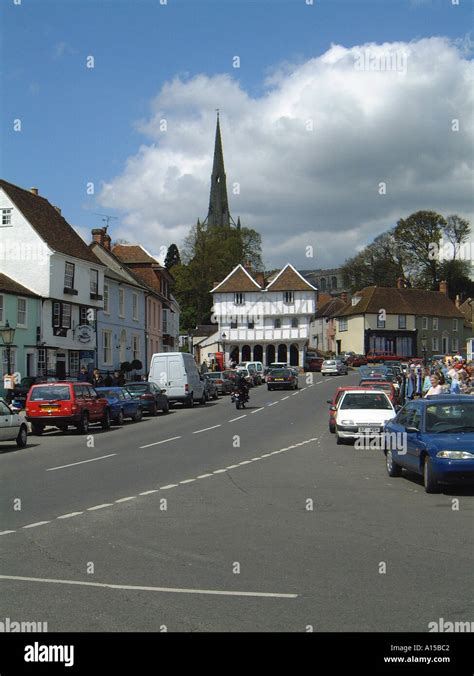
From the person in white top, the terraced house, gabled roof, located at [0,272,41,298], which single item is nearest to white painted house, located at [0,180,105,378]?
gabled roof, located at [0,272,41,298]

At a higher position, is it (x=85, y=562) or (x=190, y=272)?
(x=190, y=272)

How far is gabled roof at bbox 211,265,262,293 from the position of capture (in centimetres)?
9375

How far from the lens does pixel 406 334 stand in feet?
313

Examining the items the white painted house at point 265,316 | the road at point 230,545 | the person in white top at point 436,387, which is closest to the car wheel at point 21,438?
the road at point 230,545

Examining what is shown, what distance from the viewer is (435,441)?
1330cm

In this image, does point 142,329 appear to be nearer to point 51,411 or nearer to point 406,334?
point 51,411

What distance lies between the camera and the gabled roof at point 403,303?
9400 cm

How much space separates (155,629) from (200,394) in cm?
3562

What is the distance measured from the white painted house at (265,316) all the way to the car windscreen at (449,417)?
253ft

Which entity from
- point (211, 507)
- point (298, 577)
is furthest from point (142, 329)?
point (298, 577)

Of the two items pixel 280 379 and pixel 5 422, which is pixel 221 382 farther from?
pixel 5 422

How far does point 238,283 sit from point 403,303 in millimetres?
19154

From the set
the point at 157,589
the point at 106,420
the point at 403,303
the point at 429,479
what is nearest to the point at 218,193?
the point at 403,303

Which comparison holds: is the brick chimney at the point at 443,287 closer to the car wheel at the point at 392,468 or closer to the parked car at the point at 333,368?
the parked car at the point at 333,368
